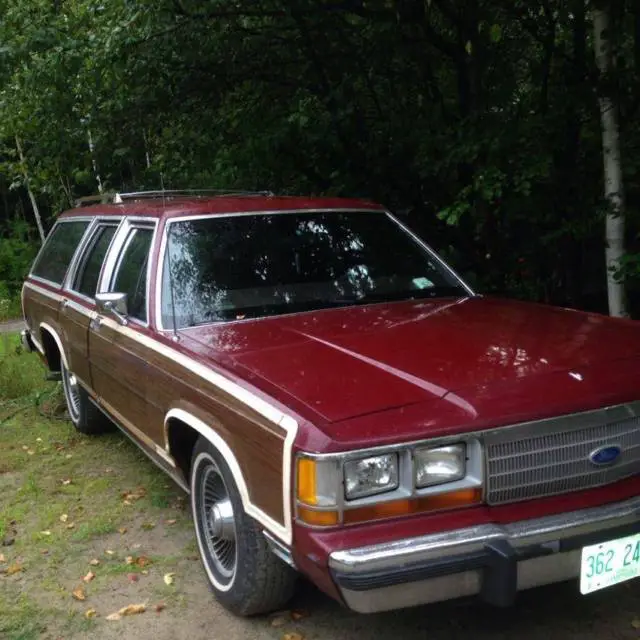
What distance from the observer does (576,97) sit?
5.27 metres

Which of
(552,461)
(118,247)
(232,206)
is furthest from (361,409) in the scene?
(118,247)

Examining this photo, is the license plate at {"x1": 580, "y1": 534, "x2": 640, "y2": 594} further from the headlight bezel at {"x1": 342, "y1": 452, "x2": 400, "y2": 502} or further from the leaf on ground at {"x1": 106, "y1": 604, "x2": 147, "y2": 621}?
the leaf on ground at {"x1": 106, "y1": 604, "x2": 147, "y2": 621}

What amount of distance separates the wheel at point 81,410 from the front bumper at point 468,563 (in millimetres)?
3679

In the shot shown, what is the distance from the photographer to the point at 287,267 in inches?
159

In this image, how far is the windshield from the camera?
3795mm

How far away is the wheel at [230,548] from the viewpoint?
296 centimetres

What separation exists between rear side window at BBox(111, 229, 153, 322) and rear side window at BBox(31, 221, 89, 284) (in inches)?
46.6

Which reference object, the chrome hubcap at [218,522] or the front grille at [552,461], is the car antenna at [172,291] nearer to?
the chrome hubcap at [218,522]

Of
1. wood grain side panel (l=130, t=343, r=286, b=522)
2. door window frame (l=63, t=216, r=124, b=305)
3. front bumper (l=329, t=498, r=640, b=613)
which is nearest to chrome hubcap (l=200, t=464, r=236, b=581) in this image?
wood grain side panel (l=130, t=343, r=286, b=522)

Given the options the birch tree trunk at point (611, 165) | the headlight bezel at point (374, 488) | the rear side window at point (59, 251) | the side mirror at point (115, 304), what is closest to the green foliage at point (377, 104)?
the birch tree trunk at point (611, 165)

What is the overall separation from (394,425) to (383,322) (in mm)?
1206

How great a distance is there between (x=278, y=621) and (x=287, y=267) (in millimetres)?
1754

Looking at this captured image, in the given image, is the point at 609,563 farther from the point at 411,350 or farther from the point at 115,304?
the point at 115,304

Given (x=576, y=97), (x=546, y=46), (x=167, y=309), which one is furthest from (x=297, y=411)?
(x=546, y=46)
